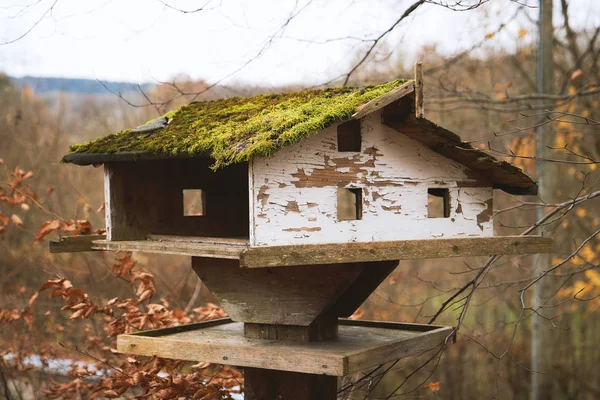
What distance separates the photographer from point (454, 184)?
351 centimetres

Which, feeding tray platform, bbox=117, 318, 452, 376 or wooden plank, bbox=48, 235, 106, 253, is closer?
feeding tray platform, bbox=117, 318, 452, 376

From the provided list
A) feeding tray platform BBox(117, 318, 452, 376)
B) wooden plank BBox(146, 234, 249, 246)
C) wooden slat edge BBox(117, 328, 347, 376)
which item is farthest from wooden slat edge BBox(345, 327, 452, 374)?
wooden plank BBox(146, 234, 249, 246)

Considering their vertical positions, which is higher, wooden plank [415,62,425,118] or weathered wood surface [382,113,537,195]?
wooden plank [415,62,425,118]

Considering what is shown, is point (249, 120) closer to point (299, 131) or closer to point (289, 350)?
point (299, 131)

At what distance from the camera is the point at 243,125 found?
3141 millimetres

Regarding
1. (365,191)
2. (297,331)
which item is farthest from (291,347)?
(365,191)

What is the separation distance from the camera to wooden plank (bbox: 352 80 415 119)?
296cm

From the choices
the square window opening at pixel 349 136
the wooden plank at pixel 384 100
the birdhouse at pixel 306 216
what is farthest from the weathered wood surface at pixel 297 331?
the wooden plank at pixel 384 100

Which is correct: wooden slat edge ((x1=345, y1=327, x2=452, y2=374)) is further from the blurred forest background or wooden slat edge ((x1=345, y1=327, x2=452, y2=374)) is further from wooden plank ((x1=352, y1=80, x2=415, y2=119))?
the blurred forest background

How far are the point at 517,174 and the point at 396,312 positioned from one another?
16.4 ft

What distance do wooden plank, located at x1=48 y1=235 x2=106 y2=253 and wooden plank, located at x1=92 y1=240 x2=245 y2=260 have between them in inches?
3.3

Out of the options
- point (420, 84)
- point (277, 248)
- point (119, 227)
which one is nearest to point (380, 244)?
point (277, 248)

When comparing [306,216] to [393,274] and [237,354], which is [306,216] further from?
[393,274]

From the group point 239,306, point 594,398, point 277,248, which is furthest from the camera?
point 594,398
